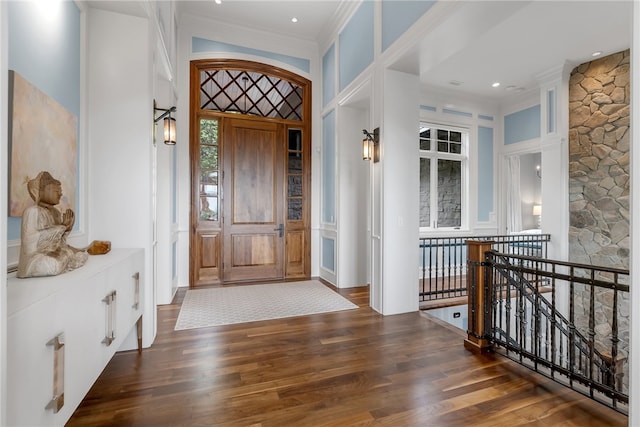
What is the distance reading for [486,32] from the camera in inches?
126

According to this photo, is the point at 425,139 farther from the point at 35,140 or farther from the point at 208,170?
the point at 35,140

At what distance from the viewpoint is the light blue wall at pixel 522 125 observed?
589 centimetres

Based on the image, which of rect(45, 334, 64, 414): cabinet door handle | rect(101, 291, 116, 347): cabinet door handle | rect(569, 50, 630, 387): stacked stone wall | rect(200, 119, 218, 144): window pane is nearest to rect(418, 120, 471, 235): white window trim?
rect(569, 50, 630, 387): stacked stone wall

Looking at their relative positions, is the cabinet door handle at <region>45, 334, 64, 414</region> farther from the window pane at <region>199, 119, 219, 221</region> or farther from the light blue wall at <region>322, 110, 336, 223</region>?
the light blue wall at <region>322, 110, 336, 223</region>

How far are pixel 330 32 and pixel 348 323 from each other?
14.5 ft

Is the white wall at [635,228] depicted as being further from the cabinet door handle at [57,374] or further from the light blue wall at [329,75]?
the light blue wall at [329,75]

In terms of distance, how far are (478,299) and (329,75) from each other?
163 inches

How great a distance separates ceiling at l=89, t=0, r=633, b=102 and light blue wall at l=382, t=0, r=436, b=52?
263mm

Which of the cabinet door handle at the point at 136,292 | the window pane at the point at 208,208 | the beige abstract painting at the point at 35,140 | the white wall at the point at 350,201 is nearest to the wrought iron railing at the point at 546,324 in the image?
the white wall at the point at 350,201

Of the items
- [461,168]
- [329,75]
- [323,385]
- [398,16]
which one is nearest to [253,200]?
[329,75]

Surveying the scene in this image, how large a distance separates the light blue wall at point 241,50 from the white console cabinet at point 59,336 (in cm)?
404

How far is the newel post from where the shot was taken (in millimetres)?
2641

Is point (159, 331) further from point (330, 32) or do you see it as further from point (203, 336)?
point (330, 32)

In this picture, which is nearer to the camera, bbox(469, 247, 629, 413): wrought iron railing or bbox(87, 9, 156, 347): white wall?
bbox(469, 247, 629, 413): wrought iron railing
